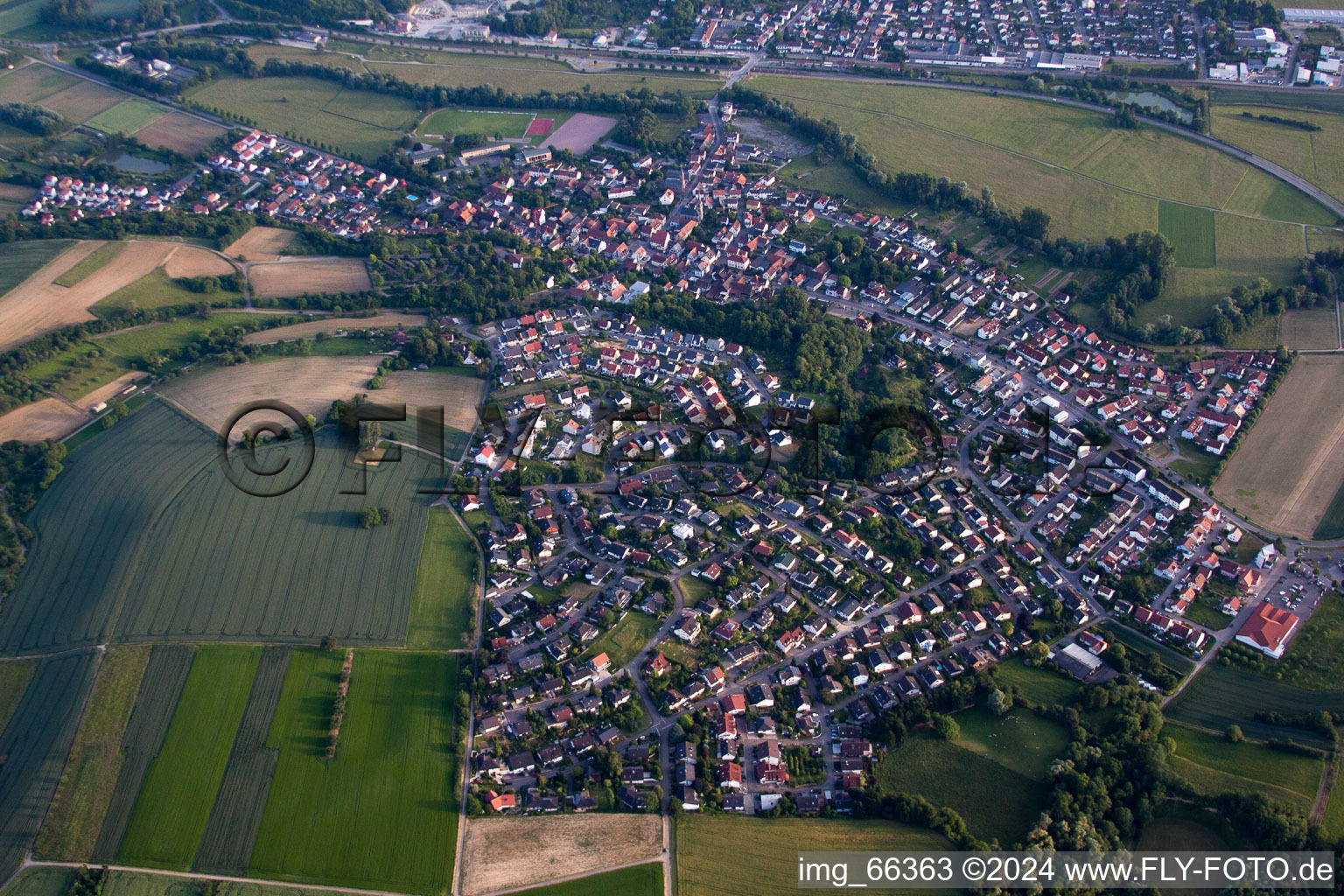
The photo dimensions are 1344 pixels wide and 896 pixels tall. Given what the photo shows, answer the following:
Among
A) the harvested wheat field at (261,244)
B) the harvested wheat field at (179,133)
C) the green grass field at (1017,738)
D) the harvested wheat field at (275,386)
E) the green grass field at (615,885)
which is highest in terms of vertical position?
the harvested wheat field at (179,133)

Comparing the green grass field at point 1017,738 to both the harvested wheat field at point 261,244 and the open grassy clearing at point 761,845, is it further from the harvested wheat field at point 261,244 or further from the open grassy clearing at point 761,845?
the harvested wheat field at point 261,244

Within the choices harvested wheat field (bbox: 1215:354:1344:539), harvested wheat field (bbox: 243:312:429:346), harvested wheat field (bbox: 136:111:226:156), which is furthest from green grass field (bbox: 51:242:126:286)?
harvested wheat field (bbox: 1215:354:1344:539)

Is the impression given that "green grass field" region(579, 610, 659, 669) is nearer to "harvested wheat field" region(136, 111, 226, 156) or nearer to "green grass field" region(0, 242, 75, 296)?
"green grass field" region(0, 242, 75, 296)

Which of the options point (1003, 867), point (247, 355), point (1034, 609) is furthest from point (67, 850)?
point (1034, 609)

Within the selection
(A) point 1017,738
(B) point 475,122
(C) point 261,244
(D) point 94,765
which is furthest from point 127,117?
(A) point 1017,738

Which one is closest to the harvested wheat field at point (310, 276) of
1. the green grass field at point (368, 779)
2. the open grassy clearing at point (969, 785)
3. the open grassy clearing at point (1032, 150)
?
the green grass field at point (368, 779)
